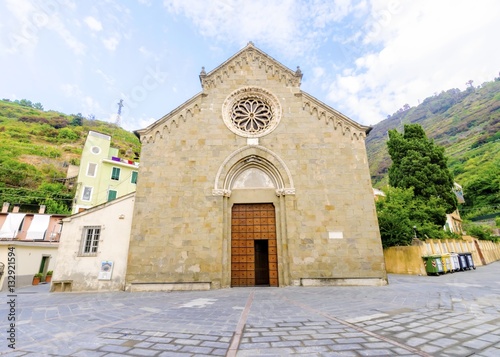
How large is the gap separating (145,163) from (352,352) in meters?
13.6

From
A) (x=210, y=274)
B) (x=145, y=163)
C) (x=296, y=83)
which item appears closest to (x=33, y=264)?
(x=145, y=163)

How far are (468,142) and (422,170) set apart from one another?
84.9 m

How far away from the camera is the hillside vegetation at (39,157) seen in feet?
125

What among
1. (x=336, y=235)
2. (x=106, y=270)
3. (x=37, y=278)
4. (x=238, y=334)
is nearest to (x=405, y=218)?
(x=336, y=235)

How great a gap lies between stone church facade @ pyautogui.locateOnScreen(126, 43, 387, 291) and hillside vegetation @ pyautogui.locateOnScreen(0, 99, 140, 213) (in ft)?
105

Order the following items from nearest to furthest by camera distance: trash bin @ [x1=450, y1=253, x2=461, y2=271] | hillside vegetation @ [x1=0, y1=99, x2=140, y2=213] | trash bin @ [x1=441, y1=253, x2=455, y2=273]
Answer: trash bin @ [x1=441, y1=253, x2=455, y2=273], trash bin @ [x1=450, y1=253, x2=461, y2=271], hillside vegetation @ [x1=0, y1=99, x2=140, y2=213]

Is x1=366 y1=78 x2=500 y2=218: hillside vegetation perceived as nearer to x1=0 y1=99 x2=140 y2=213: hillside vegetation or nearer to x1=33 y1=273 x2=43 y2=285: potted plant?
x1=33 y1=273 x2=43 y2=285: potted plant

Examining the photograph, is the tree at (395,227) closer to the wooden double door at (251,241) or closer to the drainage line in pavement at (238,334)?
the wooden double door at (251,241)

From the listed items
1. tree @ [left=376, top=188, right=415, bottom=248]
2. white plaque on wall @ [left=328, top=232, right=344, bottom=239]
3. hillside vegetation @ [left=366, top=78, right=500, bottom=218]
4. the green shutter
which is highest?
hillside vegetation @ [left=366, top=78, right=500, bottom=218]

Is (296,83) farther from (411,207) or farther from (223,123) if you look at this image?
(411,207)

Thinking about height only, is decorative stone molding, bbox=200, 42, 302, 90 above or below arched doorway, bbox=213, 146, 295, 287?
above

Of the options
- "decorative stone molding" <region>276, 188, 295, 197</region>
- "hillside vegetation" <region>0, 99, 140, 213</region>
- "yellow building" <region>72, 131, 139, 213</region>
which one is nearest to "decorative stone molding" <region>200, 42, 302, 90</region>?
"decorative stone molding" <region>276, 188, 295, 197</region>

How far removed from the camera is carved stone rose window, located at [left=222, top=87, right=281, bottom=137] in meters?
15.1

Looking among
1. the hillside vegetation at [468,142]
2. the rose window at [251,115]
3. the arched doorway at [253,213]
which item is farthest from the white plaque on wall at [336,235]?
the hillside vegetation at [468,142]
